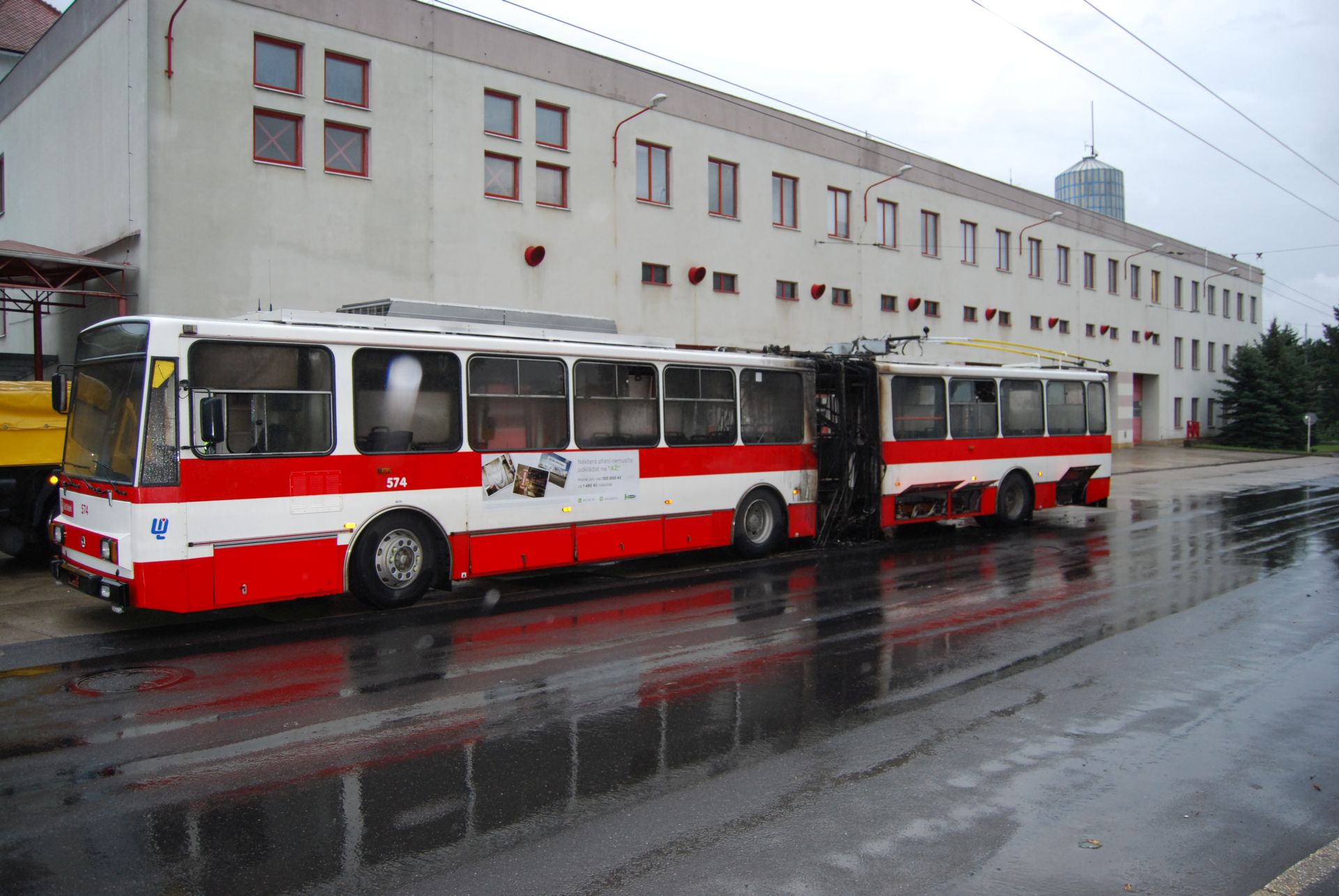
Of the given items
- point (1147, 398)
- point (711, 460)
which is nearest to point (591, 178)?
point (711, 460)

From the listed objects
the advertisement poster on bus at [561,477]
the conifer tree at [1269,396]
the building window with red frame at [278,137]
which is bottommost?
the advertisement poster on bus at [561,477]

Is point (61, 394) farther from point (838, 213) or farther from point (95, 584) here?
point (838, 213)

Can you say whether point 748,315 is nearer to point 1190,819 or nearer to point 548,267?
point 548,267

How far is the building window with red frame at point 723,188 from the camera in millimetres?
28734

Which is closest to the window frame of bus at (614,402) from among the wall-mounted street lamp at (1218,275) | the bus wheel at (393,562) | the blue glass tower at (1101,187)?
the bus wheel at (393,562)

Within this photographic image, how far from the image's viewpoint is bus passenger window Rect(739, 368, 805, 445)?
14164 millimetres

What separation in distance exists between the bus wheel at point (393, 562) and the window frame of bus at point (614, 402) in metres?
2.37

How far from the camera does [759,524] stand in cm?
1452

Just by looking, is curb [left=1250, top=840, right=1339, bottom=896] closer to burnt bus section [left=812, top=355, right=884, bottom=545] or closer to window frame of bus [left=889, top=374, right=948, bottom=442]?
burnt bus section [left=812, top=355, right=884, bottom=545]

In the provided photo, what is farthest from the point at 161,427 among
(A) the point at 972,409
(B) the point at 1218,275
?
(B) the point at 1218,275

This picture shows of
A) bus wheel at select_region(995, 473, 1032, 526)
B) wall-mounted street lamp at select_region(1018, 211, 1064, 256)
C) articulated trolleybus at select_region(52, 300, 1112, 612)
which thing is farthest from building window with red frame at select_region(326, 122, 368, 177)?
wall-mounted street lamp at select_region(1018, 211, 1064, 256)

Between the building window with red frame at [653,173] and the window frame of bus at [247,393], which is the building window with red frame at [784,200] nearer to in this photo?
the building window with red frame at [653,173]

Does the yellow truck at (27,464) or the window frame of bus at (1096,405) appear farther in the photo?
the window frame of bus at (1096,405)

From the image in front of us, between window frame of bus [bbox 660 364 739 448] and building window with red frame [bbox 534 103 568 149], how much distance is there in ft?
42.8
